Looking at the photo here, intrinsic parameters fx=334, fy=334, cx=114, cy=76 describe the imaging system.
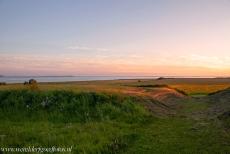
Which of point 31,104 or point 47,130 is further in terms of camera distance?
point 31,104

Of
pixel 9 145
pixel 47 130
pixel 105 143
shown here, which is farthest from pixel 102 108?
pixel 9 145

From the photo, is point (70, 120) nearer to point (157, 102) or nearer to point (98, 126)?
point (98, 126)

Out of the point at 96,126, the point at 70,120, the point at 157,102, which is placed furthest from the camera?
the point at 157,102

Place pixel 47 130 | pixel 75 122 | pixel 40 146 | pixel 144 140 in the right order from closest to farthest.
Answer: pixel 40 146, pixel 144 140, pixel 47 130, pixel 75 122

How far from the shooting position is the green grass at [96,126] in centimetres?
1582

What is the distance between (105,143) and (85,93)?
44.8 feet

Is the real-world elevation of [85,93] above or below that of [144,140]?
above

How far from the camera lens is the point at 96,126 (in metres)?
20.5

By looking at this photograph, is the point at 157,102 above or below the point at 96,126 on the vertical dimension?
above

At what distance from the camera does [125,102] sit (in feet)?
94.5

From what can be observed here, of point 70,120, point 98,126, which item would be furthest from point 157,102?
point 98,126

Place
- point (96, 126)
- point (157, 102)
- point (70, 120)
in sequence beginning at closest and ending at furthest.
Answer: point (96, 126)
point (70, 120)
point (157, 102)

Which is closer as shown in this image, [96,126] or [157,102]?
[96,126]

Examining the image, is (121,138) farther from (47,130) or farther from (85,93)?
(85,93)
